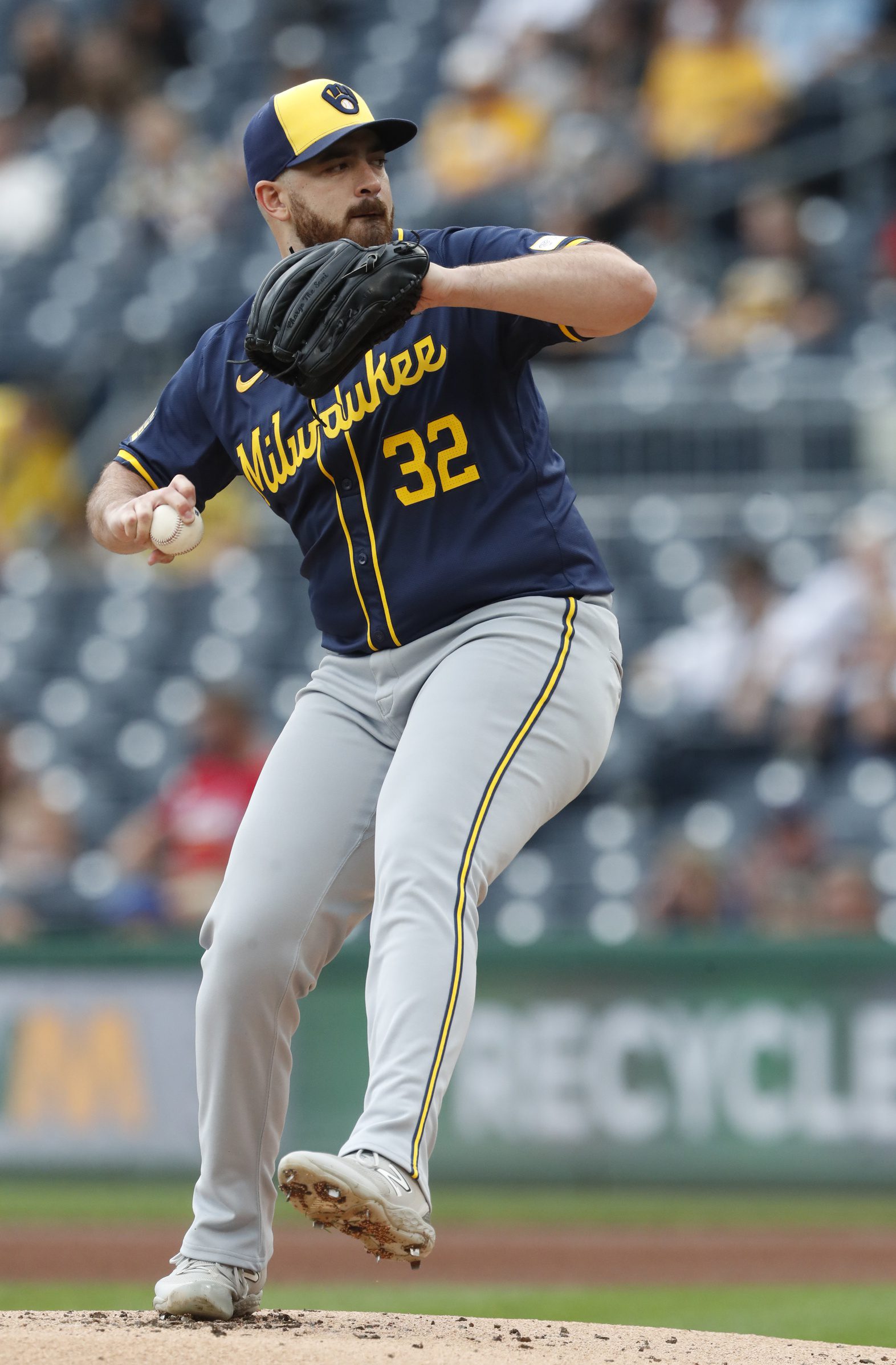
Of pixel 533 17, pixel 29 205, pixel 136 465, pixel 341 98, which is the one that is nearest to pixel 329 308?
pixel 341 98

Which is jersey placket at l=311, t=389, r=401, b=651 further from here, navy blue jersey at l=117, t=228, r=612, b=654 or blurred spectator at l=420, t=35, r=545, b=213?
blurred spectator at l=420, t=35, r=545, b=213

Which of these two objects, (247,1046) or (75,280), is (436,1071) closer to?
(247,1046)

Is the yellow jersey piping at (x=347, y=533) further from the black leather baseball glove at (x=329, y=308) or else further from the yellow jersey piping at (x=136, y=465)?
the yellow jersey piping at (x=136, y=465)

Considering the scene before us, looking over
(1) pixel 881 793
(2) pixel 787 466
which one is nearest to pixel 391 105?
(2) pixel 787 466

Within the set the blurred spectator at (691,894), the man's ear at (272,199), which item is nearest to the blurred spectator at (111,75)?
the blurred spectator at (691,894)

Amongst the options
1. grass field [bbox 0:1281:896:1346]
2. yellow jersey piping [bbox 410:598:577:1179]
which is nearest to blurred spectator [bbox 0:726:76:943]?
grass field [bbox 0:1281:896:1346]

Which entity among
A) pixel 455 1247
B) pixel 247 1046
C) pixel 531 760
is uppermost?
pixel 531 760
